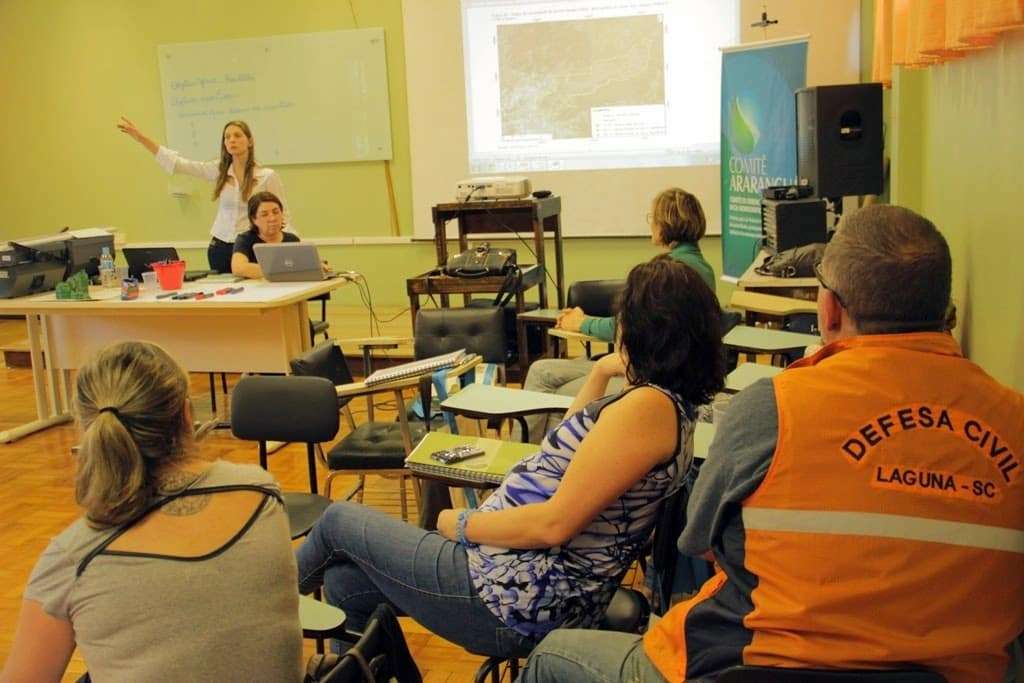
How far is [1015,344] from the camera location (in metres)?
2.04

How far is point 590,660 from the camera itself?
64.2 inches

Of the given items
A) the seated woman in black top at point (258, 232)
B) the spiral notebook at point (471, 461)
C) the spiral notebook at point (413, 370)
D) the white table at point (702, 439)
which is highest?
the seated woman in black top at point (258, 232)

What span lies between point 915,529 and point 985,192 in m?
1.36

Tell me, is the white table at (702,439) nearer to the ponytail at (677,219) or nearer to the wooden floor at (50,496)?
the wooden floor at (50,496)

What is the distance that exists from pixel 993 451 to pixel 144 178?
24.1 feet

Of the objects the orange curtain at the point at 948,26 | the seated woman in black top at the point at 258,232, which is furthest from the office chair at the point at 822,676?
the seated woman in black top at the point at 258,232

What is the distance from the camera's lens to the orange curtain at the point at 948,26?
70.8 inches

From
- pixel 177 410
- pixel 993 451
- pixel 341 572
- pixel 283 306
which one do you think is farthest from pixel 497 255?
pixel 993 451

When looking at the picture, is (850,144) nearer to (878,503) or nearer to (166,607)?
(878,503)

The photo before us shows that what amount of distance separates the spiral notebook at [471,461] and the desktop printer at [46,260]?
10.8ft

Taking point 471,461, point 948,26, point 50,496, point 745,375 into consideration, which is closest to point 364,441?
point 471,461

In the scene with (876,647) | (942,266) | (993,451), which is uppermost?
(942,266)

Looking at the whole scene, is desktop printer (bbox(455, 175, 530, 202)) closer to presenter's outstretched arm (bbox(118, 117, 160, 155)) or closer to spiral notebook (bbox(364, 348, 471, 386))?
spiral notebook (bbox(364, 348, 471, 386))

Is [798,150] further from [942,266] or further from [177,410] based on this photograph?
[177,410]
